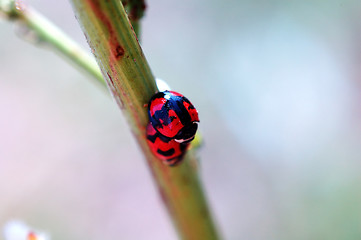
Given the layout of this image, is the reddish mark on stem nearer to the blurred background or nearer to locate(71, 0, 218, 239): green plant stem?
locate(71, 0, 218, 239): green plant stem

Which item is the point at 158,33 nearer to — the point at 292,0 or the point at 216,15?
the point at 216,15

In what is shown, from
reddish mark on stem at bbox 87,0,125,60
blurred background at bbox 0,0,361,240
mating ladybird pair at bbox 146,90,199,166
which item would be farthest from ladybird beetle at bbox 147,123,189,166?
blurred background at bbox 0,0,361,240

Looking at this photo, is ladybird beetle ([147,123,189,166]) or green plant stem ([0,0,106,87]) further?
green plant stem ([0,0,106,87])

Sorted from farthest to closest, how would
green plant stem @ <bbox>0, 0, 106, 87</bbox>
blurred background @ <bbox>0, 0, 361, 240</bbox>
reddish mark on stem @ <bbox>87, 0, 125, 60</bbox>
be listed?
blurred background @ <bbox>0, 0, 361, 240</bbox> < green plant stem @ <bbox>0, 0, 106, 87</bbox> < reddish mark on stem @ <bbox>87, 0, 125, 60</bbox>

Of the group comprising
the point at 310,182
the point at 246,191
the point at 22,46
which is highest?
the point at 22,46

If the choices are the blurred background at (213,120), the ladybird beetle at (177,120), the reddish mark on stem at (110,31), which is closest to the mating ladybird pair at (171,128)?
the ladybird beetle at (177,120)

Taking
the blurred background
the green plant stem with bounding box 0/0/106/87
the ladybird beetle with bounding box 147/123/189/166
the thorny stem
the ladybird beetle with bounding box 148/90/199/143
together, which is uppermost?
the blurred background

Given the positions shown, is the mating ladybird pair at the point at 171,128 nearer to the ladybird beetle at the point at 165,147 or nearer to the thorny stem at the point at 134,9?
the ladybird beetle at the point at 165,147

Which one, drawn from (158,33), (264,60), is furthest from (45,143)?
(264,60)
